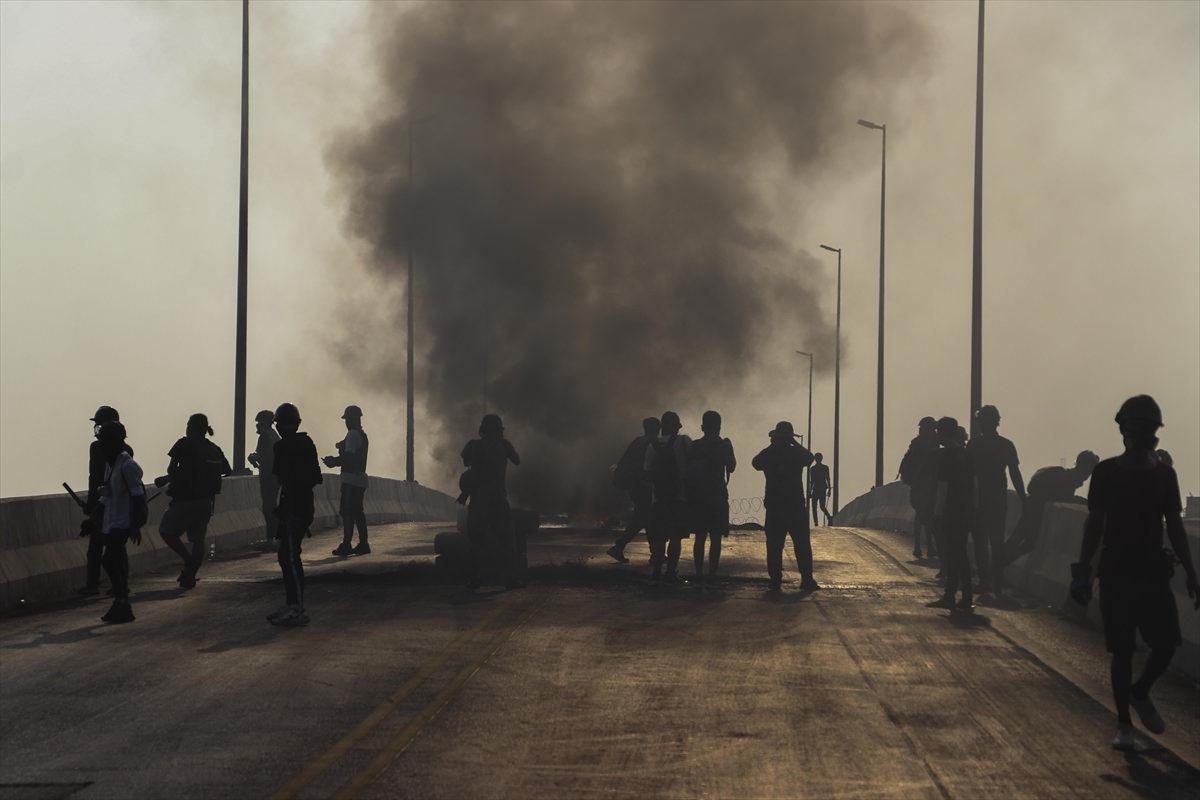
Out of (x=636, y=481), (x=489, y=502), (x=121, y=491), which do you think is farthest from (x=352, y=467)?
(x=121, y=491)

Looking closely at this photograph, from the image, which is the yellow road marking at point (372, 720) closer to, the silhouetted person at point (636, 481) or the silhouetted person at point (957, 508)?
the silhouetted person at point (957, 508)

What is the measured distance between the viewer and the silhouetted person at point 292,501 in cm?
1456

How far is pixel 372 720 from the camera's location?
10109mm

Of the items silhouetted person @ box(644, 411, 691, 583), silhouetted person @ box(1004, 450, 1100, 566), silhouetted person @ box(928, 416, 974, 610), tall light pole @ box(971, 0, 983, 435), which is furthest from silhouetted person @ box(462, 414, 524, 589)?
tall light pole @ box(971, 0, 983, 435)

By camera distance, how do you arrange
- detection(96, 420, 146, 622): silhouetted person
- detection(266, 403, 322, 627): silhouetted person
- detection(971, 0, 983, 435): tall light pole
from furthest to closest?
detection(971, 0, 983, 435): tall light pole → detection(96, 420, 146, 622): silhouetted person → detection(266, 403, 322, 627): silhouetted person

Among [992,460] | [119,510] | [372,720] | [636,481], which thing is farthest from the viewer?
[636,481]

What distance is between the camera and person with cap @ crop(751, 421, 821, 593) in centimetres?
1825

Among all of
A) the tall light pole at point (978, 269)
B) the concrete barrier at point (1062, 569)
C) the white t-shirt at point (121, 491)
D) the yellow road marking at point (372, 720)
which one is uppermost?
the tall light pole at point (978, 269)

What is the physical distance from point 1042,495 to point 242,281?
16372 mm

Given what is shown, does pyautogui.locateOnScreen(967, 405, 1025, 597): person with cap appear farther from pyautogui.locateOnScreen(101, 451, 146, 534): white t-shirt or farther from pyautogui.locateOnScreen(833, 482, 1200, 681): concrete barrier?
pyautogui.locateOnScreen(101, 451, 146, 534): white t-shirt

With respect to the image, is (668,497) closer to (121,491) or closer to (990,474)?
(990,474)

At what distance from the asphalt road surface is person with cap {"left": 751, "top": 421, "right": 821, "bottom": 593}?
2.89 ft

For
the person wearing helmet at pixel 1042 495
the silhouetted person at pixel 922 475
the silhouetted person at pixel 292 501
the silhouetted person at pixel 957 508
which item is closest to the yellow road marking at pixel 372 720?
the silhouetted person at pixel 292 501

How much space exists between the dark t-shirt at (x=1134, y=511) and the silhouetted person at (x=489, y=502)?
8.77 metres
